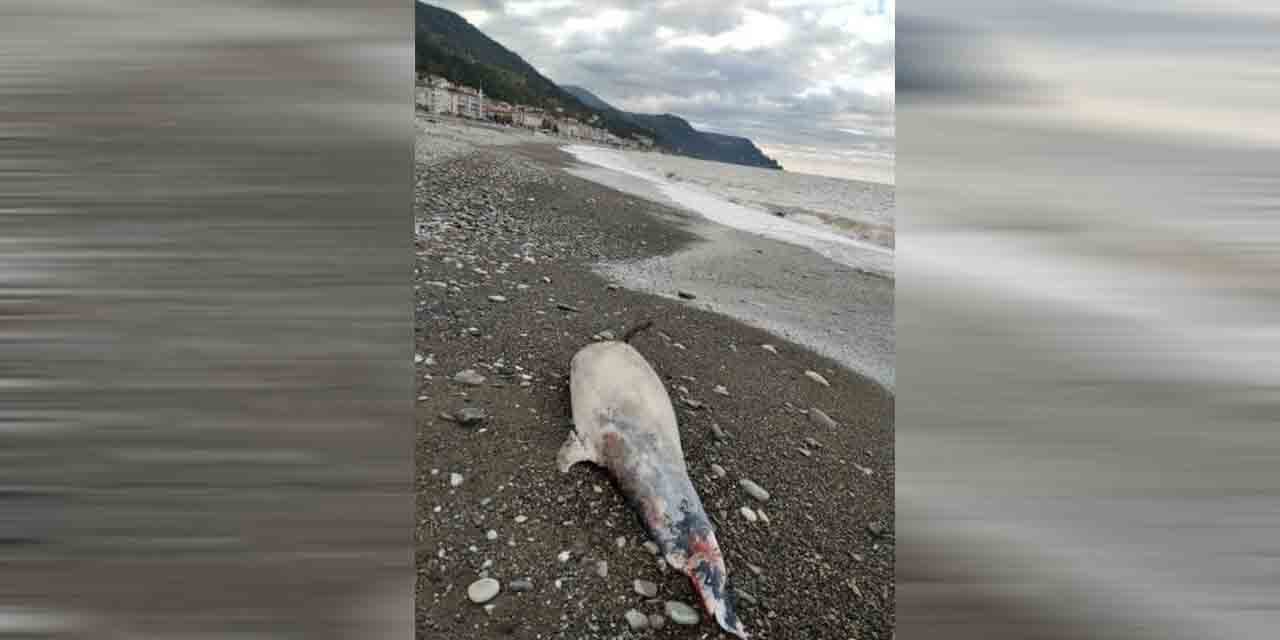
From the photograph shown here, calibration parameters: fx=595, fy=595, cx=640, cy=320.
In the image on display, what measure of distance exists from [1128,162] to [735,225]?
2851 millimetres

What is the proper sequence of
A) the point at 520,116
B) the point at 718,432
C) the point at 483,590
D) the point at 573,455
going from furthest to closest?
the point at 520,116 → the point at 718,432 → the point at 573,455 → the point at 483,590

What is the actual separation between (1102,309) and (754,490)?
728mm

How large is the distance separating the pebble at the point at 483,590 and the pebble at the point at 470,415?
29 cm

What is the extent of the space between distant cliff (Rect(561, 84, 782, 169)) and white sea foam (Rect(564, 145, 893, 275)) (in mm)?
672

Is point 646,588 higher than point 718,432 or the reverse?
the reverse

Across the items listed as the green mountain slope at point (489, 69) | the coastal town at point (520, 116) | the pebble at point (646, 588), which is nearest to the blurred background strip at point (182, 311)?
the green mountain slope at point (489, 69)

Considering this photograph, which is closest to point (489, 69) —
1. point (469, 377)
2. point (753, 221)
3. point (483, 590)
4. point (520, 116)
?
point (520, 116)

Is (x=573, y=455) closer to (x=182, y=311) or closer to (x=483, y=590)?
(x=483, y=590)

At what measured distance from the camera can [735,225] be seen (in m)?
3.45

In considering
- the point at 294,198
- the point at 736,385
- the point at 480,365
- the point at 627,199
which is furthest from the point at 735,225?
the point at 294,198

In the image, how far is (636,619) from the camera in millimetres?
909

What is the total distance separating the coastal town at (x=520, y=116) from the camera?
2638mm

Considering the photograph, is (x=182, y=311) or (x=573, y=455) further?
(x=573, y=455)

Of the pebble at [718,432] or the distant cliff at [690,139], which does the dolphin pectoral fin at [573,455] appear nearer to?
the pebble at [718,432]
